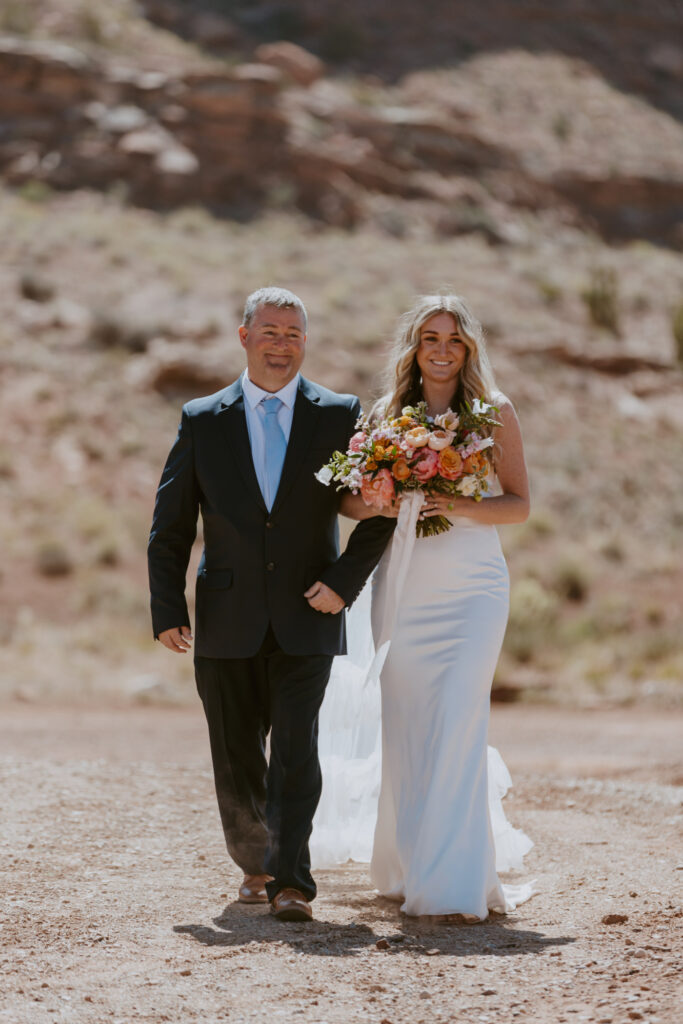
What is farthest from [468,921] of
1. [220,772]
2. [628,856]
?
[628,856]

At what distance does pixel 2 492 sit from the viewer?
78.0ft

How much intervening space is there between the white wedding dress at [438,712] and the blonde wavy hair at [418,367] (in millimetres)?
571

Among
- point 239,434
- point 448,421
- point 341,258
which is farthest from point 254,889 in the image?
point 341,258

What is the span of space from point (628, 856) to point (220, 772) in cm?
232

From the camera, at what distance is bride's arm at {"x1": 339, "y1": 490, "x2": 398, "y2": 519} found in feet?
17.8

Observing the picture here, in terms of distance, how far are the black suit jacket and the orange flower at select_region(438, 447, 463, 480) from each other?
0.47 meters

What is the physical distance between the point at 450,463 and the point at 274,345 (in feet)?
2.99

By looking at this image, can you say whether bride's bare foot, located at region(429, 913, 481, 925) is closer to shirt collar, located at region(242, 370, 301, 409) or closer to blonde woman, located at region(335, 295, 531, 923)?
blonde woman, located at region(335, 295, 531, 923)

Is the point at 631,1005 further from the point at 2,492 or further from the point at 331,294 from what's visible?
the point at 331,294

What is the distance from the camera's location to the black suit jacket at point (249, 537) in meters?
5.33

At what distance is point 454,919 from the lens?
521 centimetres

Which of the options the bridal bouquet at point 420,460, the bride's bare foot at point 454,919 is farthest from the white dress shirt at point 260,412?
the bride's bare foot at point 454,919

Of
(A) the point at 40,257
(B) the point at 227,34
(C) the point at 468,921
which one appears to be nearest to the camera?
(C) the point at 468,921

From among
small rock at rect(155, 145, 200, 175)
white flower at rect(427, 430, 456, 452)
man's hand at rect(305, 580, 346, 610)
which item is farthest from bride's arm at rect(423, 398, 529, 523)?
small rock at rect(155, 145, 200, 175)
